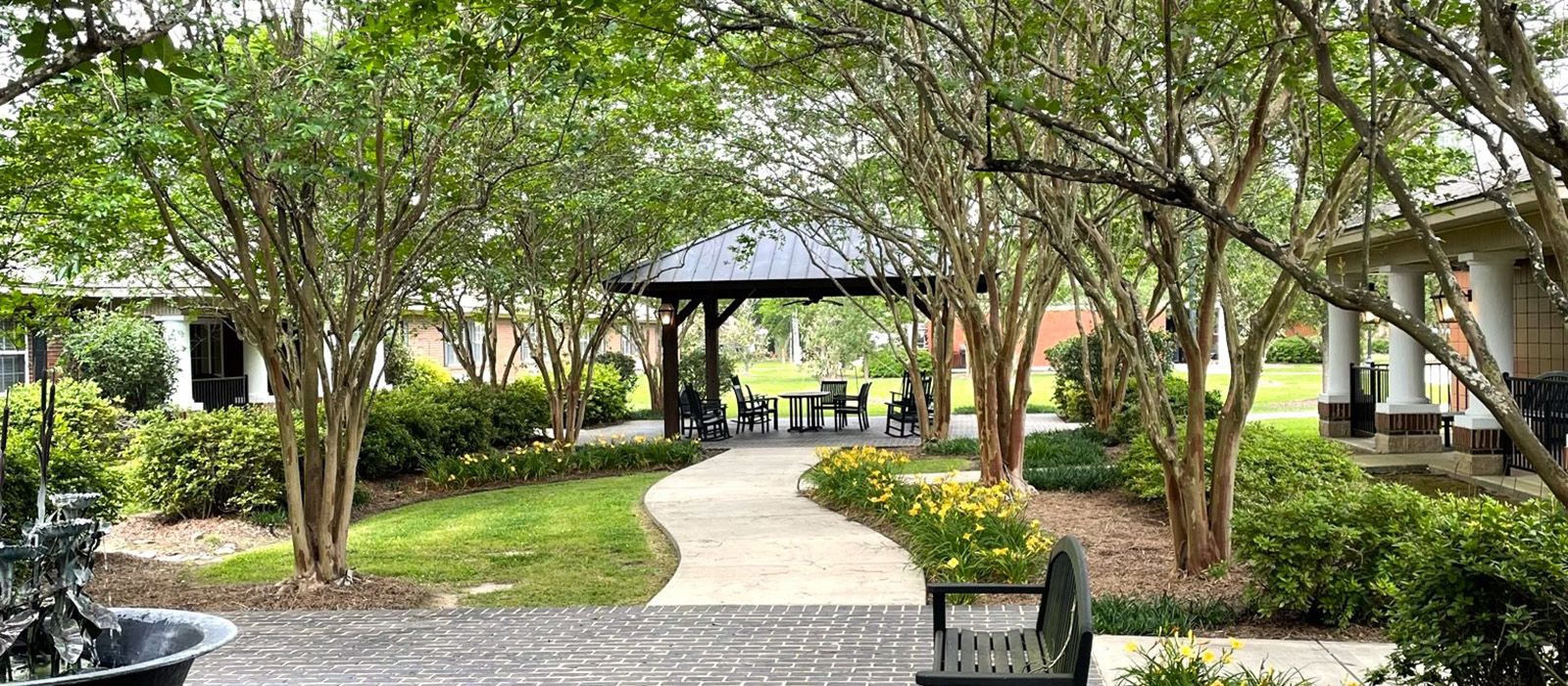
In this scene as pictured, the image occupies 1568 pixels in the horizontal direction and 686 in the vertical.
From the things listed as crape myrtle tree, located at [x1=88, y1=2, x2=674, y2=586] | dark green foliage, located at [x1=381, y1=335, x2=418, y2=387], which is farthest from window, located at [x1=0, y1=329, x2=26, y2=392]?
crape myrtle tree, located at [x1=88, y1=2, x2=674, y2=586]

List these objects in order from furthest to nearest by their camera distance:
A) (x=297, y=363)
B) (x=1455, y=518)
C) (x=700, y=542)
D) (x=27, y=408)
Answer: (x=27, y=408)
(x=700, y=542)
(x=297, y=363)
(x=1455, y=518)

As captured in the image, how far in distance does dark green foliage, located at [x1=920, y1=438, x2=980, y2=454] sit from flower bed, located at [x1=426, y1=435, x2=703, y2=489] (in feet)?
10.9

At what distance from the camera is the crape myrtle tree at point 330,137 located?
6.71 m

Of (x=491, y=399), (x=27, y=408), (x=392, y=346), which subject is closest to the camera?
(x=27, y=408)

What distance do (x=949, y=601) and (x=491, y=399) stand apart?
483 inches

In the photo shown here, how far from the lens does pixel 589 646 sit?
6.78 m

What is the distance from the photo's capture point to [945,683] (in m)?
4.08

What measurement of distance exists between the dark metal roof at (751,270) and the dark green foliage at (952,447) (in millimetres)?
2692

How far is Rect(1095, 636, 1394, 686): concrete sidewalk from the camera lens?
557 centimetres

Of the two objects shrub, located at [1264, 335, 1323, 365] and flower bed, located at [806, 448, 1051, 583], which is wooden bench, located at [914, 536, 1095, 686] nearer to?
flower bed, located at [806, 448, 1051, 583]

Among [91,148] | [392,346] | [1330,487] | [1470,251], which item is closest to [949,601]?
[1330,487]

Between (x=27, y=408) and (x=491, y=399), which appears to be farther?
(x=491, y=399)

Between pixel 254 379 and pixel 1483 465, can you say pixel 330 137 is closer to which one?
pixel 1483 465

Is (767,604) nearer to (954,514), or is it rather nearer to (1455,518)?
(954,514)
